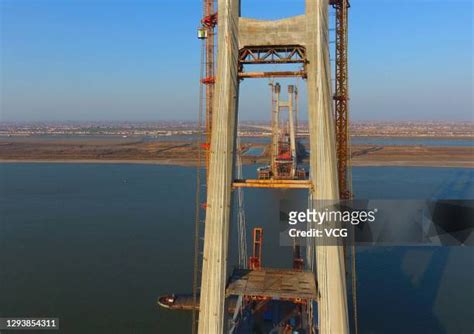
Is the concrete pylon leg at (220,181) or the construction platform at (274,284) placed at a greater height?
the concrete pylon leg at (220,181)

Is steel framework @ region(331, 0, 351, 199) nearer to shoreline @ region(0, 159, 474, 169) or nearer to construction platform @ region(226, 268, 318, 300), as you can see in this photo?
construction platform @ region(226, 268, 318, 300)

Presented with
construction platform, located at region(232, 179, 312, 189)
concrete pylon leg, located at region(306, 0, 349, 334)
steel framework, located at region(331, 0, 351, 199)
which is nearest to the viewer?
concrete pylon leg, located at region(306, 0, 349, 334)

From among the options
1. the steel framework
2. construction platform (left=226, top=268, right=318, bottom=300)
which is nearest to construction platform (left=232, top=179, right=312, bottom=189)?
construction platform (left=226, top=268, right=318, bottom=300)

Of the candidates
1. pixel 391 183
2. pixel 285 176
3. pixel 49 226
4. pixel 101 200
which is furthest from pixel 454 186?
pixel 49 226

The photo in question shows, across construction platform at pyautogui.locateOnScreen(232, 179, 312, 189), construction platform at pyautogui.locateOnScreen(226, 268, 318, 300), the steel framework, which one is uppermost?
the steel framework

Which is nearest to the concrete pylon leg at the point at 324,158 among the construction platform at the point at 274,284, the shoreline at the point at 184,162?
the construction platform at the point at 274,284

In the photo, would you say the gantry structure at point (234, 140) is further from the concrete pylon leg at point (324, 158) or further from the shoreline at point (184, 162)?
the shoreline at point (184, 162)

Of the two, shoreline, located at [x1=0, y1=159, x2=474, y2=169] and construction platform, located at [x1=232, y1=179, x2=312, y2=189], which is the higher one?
construction platform, located at [x1=232, y1=179, x2=312, y2=189]
